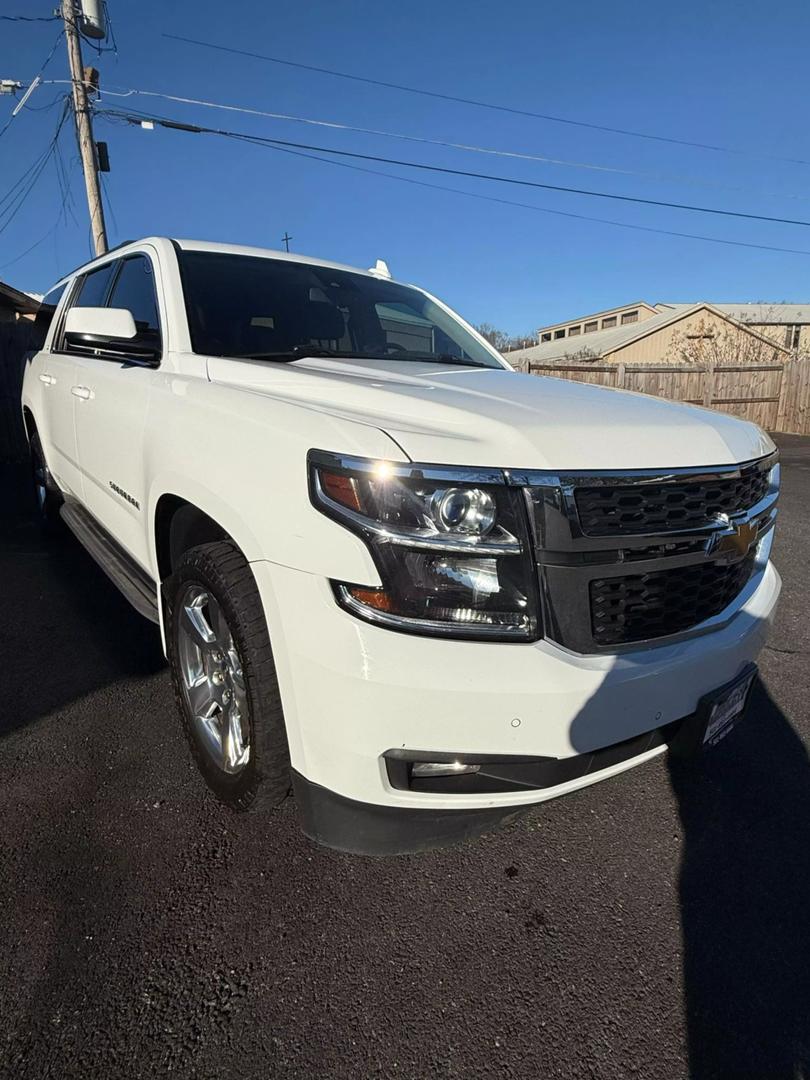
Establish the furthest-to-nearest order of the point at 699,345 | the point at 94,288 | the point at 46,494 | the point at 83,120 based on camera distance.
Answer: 1. the point at 699,345
2. the point at 83,120
3. the point at 46,494
4. the point at 94,288

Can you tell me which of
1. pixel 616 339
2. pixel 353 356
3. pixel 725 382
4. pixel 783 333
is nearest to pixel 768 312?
pixel 783 333

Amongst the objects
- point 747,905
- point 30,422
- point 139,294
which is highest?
point 139,294

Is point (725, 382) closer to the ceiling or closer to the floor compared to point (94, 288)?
→ closer to the floor

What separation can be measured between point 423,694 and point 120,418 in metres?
2.02

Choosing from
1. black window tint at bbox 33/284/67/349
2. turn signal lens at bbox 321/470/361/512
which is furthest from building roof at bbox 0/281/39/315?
turn signal lens at bbox 321/470/361/512

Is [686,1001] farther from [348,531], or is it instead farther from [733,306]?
[733,306]

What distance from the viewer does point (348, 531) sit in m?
1.41

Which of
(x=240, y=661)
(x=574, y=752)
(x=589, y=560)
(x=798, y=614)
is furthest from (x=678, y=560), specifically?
(x=798, y=614)

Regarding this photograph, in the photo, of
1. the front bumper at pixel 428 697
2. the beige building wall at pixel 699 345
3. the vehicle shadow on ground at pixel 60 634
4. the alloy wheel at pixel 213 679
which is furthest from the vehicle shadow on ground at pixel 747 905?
the beige building wall at pixel 699 345

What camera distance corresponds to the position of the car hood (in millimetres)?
1469

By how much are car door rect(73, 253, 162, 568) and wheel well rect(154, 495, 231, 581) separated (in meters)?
0.10

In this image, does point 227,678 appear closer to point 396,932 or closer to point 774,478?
point 396,932

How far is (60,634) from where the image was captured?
349 centimetres

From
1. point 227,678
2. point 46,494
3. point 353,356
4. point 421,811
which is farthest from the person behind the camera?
point 46,494
